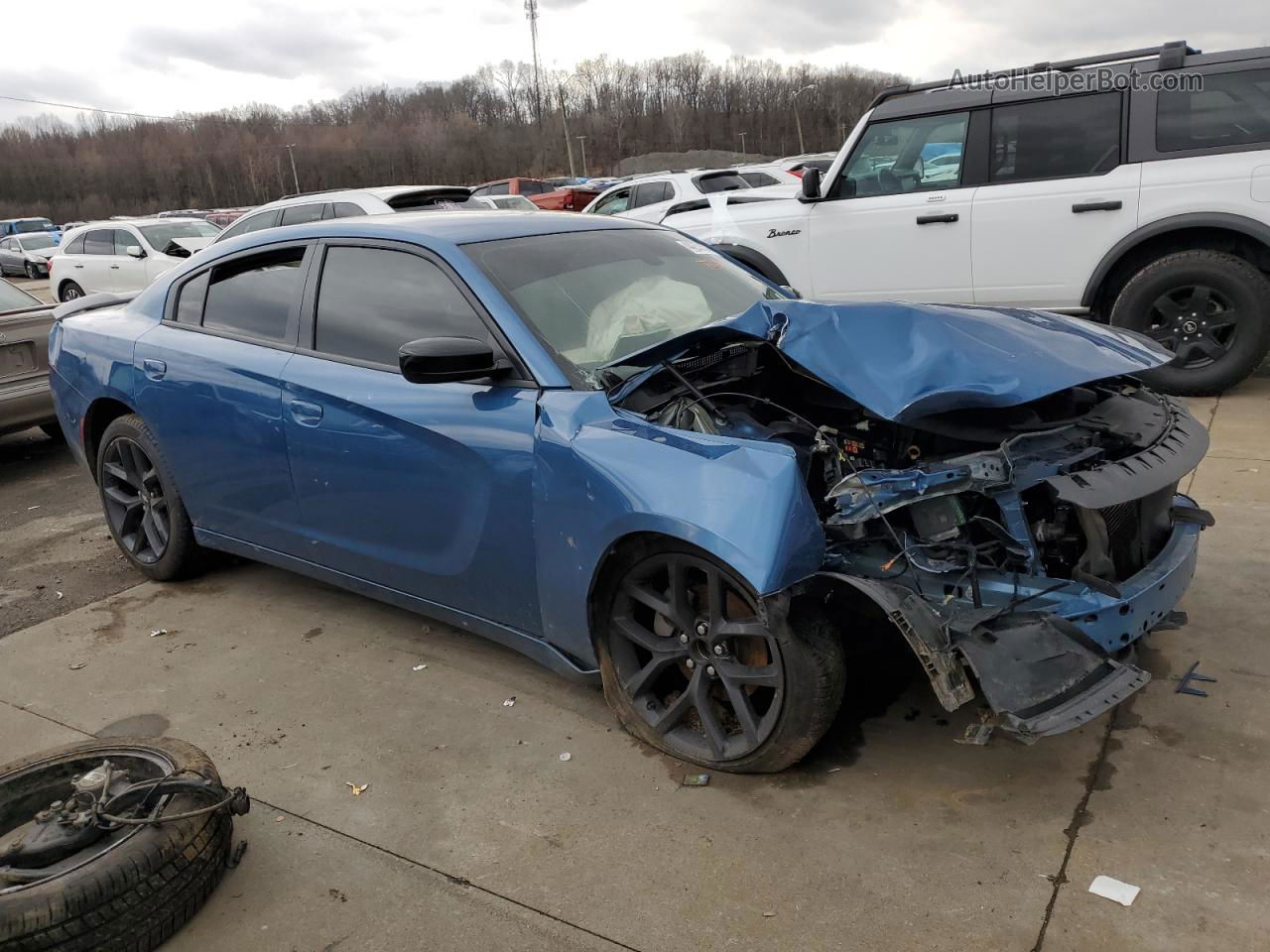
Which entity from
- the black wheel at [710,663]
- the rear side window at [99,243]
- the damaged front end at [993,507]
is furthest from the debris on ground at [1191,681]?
the rear side window at [99,243]

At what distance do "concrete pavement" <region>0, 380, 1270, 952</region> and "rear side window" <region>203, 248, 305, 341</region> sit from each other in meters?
1.36

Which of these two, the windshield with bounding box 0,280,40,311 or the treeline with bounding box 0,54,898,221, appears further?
the treeline with bounding box 0,54,898,221

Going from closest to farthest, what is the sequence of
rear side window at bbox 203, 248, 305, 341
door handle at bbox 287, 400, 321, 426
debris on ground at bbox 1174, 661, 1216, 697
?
debris on ground at bbox 1174, 661, 1216, 697 → door handle at bbox 287, 400, 321, 426 → rear side window at bbox 203, 248, 305, 341

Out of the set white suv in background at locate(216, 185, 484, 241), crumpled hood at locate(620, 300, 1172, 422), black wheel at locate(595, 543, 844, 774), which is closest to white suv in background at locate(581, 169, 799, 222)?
white suv in background at locate(216, 185, 484, 241)

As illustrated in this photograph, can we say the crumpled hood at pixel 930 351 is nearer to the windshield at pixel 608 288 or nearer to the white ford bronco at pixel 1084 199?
→ the windshield at pixel 608 288

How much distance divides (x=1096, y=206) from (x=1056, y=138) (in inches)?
23.0

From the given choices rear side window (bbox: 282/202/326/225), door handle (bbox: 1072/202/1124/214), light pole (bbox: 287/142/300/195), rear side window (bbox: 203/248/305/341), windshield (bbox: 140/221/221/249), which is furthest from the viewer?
light pole (bbox: 287/142/300/195)

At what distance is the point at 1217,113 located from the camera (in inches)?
249

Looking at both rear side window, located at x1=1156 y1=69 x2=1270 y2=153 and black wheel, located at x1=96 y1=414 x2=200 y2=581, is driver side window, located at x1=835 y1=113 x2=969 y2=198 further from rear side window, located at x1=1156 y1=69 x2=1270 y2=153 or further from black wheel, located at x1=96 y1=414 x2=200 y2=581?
black wheel, located at x1=96 y1=414 x2=200 y2=581

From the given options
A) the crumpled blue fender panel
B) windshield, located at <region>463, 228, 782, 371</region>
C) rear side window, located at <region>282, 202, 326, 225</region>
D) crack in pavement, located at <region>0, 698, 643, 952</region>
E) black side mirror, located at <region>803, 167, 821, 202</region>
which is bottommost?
crack in pavement, located at <region>0, 698, 643, 952</region>

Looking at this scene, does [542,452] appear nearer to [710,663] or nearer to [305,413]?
[710,663]

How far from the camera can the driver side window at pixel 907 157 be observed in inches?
279

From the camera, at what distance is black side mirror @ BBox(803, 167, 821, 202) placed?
290 inches

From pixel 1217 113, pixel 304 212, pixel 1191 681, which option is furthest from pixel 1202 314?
pixel 304 212
